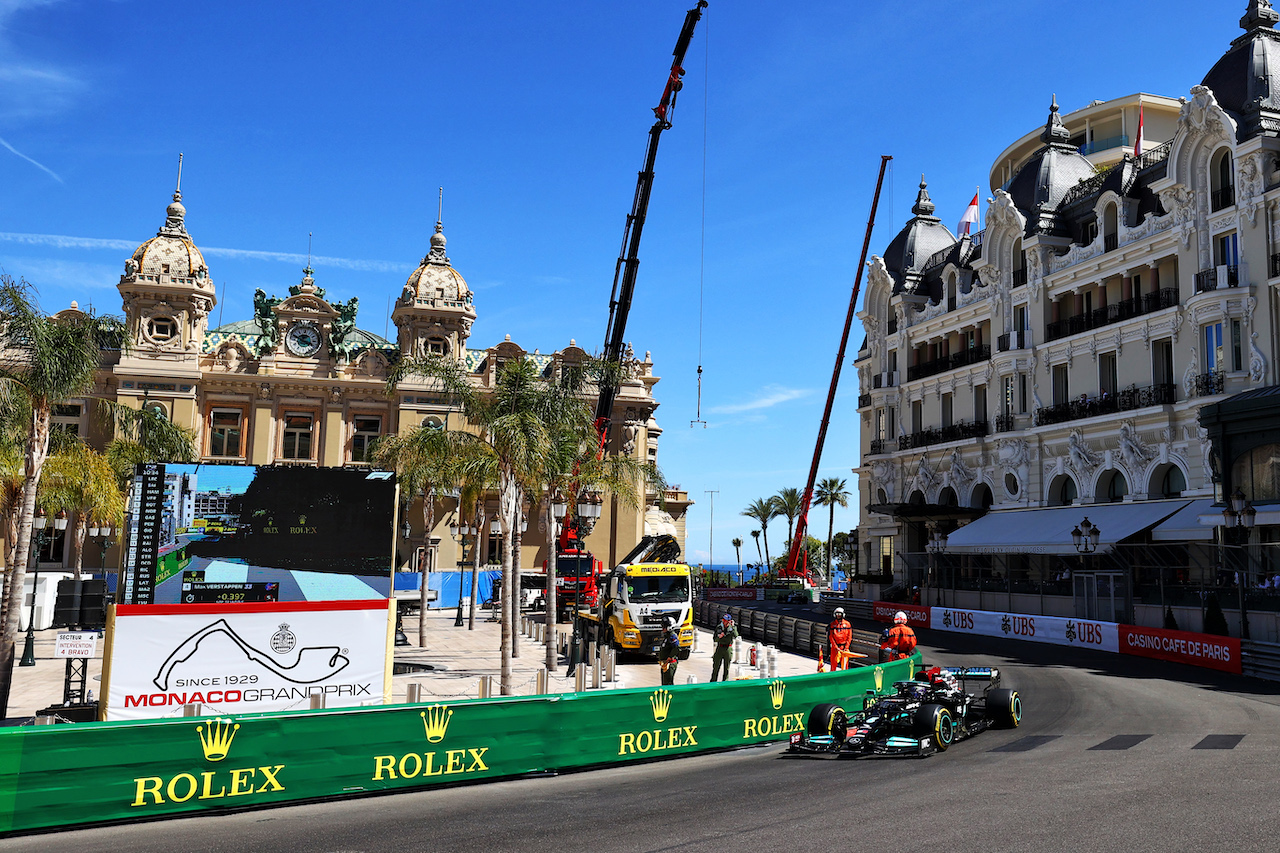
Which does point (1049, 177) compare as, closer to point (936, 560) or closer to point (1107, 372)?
point (1107, 372)

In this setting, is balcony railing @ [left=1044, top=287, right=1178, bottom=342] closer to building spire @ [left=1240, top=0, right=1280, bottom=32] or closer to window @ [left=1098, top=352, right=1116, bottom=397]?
window @ [left=1098, top=352, right=1116, bottom=397]

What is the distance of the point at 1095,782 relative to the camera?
12117 millimetres

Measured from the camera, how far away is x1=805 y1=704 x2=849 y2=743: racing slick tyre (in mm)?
14977

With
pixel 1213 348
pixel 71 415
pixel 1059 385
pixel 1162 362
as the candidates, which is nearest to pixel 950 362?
pixel 1059 385

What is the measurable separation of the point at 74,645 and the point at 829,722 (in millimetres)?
12488

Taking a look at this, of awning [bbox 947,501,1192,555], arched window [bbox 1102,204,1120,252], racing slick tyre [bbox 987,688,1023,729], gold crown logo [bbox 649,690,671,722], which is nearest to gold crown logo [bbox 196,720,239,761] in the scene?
gold crown logo [bbox 649,690,671,722]

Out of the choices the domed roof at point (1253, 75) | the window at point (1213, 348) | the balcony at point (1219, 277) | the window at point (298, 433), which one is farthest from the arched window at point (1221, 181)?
the window at point (298, 433)

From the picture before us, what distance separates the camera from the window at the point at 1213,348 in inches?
1425

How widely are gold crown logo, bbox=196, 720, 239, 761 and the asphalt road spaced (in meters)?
0.71

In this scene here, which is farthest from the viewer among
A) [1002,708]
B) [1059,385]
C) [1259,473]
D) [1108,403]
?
[1059,385]

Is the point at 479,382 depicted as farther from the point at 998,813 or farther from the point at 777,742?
the point at 998,813

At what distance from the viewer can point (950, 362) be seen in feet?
172

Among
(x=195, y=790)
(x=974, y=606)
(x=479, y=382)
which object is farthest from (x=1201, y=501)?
(x=479, y=382)

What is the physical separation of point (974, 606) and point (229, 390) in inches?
1770
